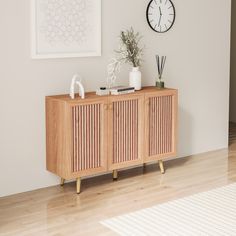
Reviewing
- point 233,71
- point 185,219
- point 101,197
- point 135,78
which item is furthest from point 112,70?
point 233,71

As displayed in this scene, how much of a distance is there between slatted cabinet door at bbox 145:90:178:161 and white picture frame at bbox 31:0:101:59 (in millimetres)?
670

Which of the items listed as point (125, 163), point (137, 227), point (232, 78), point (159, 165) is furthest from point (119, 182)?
point (232, 78)

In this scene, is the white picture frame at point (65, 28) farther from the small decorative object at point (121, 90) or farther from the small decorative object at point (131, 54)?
the small decorative object at point (121, 90)

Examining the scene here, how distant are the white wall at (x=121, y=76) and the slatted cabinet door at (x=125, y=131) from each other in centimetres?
39

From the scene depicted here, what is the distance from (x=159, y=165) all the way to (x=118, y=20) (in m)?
1.42

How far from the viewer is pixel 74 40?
4449 millimetres

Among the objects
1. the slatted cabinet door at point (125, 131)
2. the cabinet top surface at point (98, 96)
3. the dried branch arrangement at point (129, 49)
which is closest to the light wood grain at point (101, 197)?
the slatted cabinet door at point (125, 131)

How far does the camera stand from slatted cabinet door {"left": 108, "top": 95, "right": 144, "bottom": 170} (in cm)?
439

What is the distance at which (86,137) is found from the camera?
4227 mm

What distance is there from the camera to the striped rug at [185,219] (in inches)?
135

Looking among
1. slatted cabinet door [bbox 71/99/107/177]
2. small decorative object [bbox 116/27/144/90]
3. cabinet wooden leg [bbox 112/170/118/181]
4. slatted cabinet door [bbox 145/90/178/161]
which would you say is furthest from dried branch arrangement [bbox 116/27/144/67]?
cabinet wooden leg [bbox 112/170/118/181]

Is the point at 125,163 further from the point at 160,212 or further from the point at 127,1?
the point at 127,1

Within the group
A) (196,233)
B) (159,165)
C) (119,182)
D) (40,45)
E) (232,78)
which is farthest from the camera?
(232,78)

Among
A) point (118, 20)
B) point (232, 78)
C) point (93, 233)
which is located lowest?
point (93, 233)
